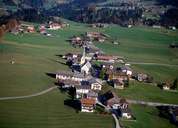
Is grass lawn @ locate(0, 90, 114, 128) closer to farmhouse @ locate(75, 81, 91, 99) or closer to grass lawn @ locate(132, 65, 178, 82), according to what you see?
farmhouse @ locate(75, 81, 91, 99)

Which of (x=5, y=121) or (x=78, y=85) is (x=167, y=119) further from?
(x=5, y=121)

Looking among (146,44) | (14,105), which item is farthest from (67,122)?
(146,44)

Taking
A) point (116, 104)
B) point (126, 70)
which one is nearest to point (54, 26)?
point (126, 70)

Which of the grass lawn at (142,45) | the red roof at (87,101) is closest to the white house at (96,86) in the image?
the red roof at (87,101)

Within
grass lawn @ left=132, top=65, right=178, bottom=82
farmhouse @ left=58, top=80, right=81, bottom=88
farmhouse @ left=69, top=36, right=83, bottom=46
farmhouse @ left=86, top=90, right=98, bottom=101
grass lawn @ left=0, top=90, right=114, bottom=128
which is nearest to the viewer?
grass lawn @ left=0, top=90, right=114, bottom=128

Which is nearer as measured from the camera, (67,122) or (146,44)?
(67,122)

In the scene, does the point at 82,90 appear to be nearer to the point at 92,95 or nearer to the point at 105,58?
the point at 92,95

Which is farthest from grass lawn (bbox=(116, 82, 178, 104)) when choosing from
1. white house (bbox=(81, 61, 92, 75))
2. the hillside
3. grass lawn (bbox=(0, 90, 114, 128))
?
the hillside
